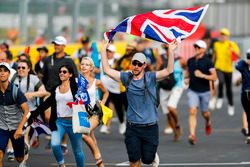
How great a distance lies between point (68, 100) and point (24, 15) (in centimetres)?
1389

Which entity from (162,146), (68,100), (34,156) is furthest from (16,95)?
(162,146)

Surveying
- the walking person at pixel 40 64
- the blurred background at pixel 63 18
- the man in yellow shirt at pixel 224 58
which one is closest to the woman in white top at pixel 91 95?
the walking person at pixel 40 64

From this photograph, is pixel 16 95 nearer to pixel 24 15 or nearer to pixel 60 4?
pixel 24 15

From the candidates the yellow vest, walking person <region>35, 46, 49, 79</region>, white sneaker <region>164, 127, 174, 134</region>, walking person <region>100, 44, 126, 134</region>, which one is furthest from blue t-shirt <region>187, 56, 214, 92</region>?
the yellow vest

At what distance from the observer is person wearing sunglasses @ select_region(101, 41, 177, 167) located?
14180mm

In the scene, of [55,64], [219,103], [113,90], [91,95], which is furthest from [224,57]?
[91,95]

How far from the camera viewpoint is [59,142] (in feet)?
50.8

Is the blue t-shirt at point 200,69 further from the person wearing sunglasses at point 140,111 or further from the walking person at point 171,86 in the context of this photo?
the person wearing sunglasses at point 140,111

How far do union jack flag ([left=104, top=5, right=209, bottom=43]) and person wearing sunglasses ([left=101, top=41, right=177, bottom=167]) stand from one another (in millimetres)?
373

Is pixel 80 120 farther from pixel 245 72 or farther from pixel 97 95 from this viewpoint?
pixel 245 72

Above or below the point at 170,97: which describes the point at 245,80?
above

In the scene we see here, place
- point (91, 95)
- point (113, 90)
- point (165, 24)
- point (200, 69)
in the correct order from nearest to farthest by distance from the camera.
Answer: point (165, 24)
point (91, 95)
point (200, 69)
point (113, 90)

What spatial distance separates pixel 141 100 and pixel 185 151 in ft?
16.6

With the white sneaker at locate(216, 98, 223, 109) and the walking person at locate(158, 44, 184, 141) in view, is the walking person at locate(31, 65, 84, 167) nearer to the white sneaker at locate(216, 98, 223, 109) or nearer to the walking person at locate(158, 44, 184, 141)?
the walking person at locate(158, 44, 184, 141)
